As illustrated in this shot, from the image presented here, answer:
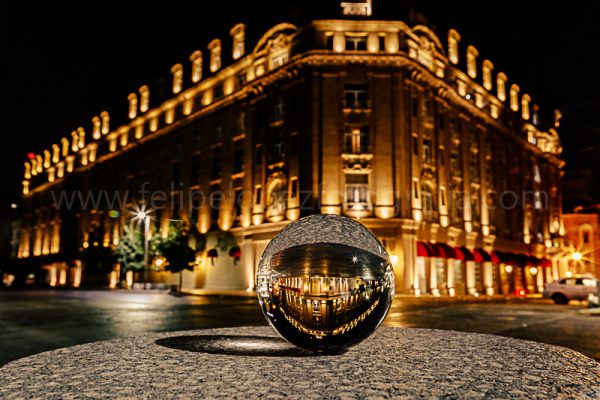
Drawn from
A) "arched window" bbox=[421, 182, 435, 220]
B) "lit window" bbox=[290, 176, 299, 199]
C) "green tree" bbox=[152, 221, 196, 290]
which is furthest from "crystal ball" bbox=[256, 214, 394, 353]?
"green tree" bbox=[152, 221, 196, 290]

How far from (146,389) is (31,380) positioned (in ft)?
5.00

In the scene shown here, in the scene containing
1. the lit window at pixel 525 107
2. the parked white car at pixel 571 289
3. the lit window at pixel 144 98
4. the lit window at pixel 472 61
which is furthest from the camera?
the lit window at pixel 525 107

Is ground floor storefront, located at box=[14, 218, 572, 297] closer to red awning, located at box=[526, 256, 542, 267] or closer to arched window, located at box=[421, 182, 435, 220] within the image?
red awning, located at box=[526, 256, 542, 267]

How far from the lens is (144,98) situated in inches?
2104

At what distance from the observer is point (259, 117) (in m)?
38.7

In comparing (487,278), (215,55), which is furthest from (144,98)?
(487,278)

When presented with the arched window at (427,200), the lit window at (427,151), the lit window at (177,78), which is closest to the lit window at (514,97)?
the lit window at (427,151)

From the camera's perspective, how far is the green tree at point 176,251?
40375mm

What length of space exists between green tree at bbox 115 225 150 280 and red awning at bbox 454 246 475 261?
2685 cm

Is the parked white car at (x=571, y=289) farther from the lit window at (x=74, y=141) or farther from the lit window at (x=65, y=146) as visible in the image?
the lit window at (x=65, y=146)

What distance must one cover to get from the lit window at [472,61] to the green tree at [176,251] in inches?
1092

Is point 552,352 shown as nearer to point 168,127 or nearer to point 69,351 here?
point 69,351

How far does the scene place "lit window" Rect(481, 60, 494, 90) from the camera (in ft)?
151

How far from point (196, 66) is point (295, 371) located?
141 ft
